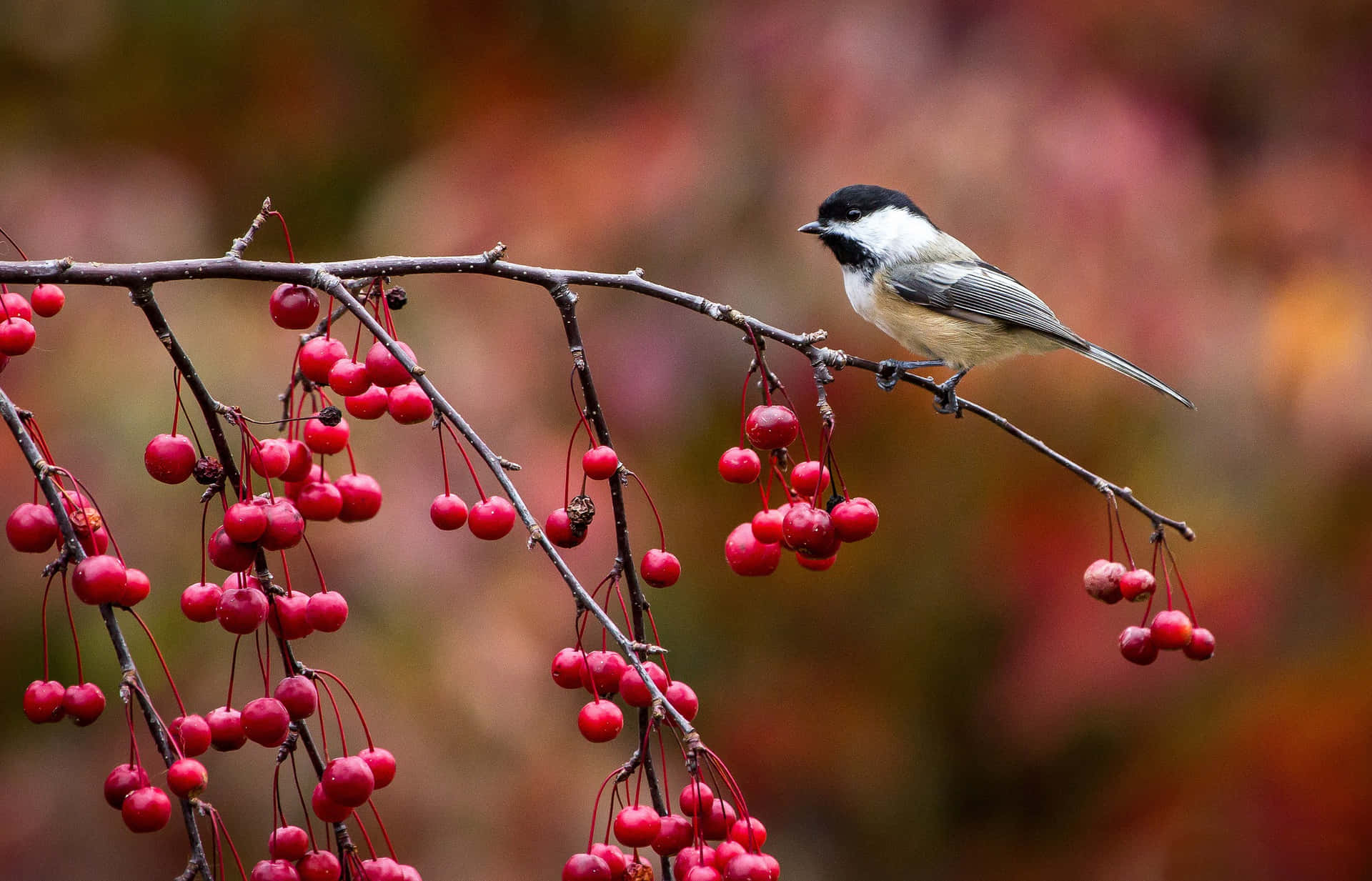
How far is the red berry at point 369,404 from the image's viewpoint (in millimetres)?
1919

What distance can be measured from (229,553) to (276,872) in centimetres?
43

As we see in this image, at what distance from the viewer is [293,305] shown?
175cm

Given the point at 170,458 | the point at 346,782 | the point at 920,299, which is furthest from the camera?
the point at 920,299

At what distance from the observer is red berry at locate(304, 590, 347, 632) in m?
1.66

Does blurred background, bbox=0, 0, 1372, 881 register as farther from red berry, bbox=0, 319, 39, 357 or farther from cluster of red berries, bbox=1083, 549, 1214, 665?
cluster of red berries, bbox=1083, 549, 1214, 665

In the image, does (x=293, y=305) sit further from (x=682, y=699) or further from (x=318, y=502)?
(x=682, y=699)

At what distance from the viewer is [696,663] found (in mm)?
4270

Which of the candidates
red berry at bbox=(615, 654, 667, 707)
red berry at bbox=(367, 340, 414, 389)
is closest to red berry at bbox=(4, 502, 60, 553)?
red berry at bbox=(367, 340, 414, 389)

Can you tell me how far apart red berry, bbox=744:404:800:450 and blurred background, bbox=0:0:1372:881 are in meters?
1.59

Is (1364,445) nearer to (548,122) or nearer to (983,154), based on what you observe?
(983,154)

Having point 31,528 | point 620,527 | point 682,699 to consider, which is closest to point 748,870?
point 682,699

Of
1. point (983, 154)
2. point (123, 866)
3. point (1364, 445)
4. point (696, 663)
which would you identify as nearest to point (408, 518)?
point (123, 866)

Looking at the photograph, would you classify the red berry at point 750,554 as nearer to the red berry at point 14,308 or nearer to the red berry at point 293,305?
the red berry at point 293,305

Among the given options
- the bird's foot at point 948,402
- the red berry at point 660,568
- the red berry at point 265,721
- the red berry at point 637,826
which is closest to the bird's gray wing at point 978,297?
the bird's foot at point 948,402
